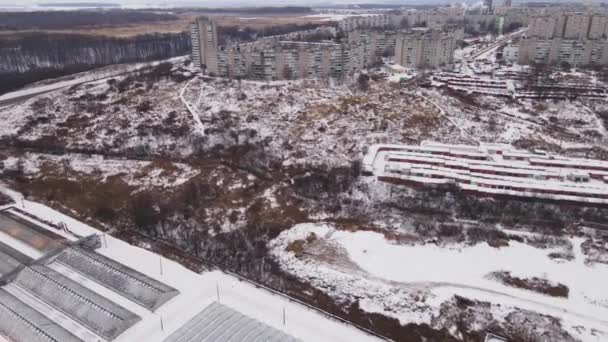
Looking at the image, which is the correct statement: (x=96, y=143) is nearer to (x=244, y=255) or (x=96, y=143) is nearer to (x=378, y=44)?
(x=244, y=255)

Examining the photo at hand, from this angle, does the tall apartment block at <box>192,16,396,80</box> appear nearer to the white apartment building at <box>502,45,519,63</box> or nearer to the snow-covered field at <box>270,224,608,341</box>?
the white apartment building at <box>502,45,519,63</box>

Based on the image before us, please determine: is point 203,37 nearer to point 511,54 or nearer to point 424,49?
point 424,49

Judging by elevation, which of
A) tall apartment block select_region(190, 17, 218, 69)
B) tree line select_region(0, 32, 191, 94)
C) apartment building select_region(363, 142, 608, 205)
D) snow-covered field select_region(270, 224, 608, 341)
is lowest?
snow-covered field select_region(270, 224, 608, 341)

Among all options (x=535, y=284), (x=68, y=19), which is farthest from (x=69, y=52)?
(x=535, y=284)

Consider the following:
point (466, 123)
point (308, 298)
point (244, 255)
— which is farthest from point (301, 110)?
point (308, 298)

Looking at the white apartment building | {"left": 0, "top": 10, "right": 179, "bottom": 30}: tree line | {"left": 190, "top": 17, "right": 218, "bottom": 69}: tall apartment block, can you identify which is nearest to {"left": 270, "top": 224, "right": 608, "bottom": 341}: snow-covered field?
{"left": 190, "top": 17, "right": 218, "bottom": 69}: tall apartment block

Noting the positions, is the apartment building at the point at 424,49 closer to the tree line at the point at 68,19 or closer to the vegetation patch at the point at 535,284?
the vegetation patch at the point at 535,284
